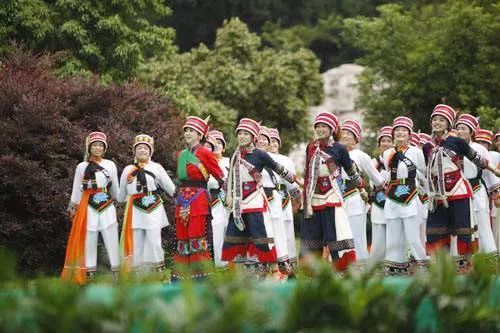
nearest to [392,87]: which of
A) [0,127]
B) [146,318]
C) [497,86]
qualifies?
[497,86]

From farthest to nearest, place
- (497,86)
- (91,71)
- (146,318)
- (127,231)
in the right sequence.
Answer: (497,86), (91,71), (127,231), (146,318)

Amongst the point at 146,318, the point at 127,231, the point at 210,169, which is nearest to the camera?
the point at 146,318

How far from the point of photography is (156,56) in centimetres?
2916

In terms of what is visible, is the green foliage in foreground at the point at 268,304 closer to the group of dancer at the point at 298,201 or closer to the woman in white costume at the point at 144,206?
the group of dancer at the point at 298,201

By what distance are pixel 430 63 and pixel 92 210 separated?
50.2 feet

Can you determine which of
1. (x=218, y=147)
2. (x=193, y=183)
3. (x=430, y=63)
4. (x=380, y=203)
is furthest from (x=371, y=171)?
(x=430, y=63)

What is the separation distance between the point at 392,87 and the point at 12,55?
1313 cm

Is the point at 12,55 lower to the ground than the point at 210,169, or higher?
higher

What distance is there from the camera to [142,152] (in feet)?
42.2

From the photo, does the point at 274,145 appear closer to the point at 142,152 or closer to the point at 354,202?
the point at 354,202

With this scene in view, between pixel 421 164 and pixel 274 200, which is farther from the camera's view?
pixel 274 200

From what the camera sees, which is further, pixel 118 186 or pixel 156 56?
pixel 156 56

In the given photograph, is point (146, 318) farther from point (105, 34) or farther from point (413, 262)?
point (105, 34)

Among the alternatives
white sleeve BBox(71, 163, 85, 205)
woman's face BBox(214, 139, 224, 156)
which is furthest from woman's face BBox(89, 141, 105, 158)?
woman's face BBox(214, 139, 224, 156)
